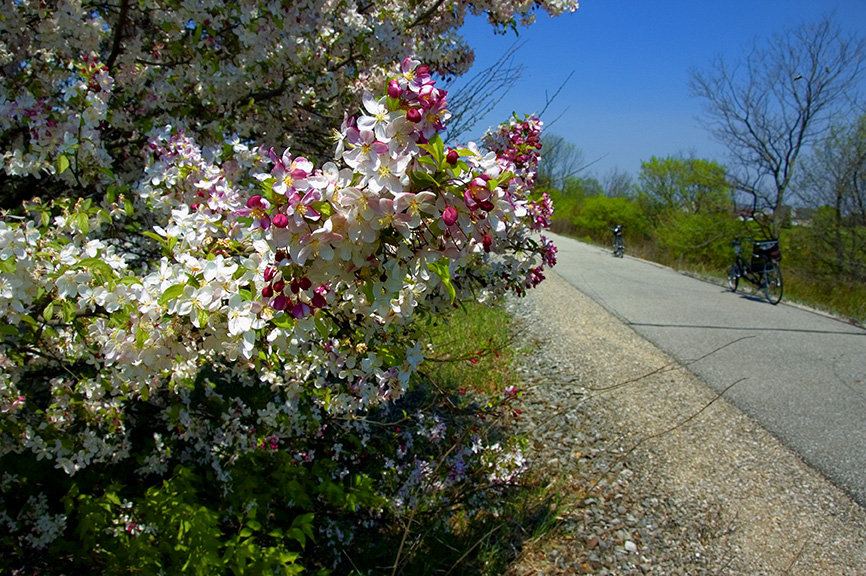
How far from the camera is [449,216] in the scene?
0.93 m

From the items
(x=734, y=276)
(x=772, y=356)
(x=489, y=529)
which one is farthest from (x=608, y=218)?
(x=489, y=529)

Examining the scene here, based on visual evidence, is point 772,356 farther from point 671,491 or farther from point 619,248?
point 619,248

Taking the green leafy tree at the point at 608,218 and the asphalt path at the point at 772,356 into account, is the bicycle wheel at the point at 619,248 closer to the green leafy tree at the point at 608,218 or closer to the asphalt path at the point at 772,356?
the asphalt path at the point at 772,356

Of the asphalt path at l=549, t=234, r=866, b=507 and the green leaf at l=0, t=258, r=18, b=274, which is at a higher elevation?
the green leaf at l=0, t=258, r=18, b=274

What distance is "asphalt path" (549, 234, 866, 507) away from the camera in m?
4.03

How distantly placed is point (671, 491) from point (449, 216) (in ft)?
10.6

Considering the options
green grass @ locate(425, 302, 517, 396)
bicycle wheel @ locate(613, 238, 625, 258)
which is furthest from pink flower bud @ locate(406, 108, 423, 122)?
bicycle wheel @ locate(613, 238, 625, 258)

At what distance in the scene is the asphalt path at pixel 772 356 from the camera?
4027 millimetres

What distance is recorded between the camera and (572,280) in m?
11.4

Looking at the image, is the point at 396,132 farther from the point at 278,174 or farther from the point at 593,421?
the point at 593,421

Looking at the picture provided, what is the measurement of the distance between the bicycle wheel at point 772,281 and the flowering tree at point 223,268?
870 cm

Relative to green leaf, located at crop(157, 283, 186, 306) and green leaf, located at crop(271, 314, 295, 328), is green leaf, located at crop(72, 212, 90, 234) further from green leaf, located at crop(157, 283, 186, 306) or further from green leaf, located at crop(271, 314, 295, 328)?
green leaf, located at crop(271, 314, 295, 328)

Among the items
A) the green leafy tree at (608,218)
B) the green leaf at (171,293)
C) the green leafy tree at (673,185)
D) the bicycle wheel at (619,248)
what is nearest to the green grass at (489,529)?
the green leaf at (171,293)

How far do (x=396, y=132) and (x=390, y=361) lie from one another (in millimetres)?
839
